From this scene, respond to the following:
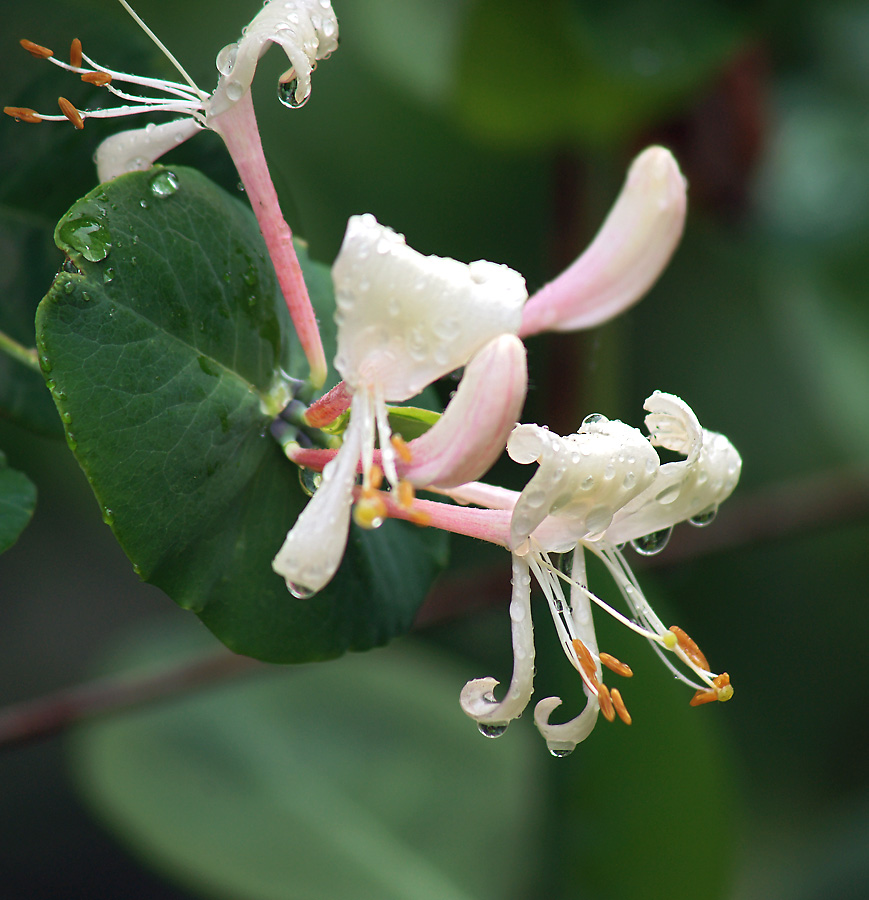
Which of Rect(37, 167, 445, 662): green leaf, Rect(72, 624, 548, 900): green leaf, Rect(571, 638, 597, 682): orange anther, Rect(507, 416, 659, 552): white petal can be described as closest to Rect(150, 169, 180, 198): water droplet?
Rect(37, 167, 445, 662): green leaf

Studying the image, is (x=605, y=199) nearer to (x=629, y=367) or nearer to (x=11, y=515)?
(x=629, y=367)

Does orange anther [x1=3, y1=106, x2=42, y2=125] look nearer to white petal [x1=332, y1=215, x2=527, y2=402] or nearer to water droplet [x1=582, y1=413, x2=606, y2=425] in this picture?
white petal [x1=332, y1=215, x2=527, y2=402]

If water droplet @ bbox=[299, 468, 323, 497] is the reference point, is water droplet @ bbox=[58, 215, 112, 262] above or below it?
above

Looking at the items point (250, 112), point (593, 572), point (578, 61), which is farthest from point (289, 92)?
point (578, 61)

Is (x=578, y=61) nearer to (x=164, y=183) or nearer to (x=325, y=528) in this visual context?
(x=164, y=183)

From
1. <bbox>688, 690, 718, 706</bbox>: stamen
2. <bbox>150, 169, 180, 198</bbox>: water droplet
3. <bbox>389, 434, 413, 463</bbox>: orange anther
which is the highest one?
<bbox>150, 169, 180, 198</bbox>: water droplet
